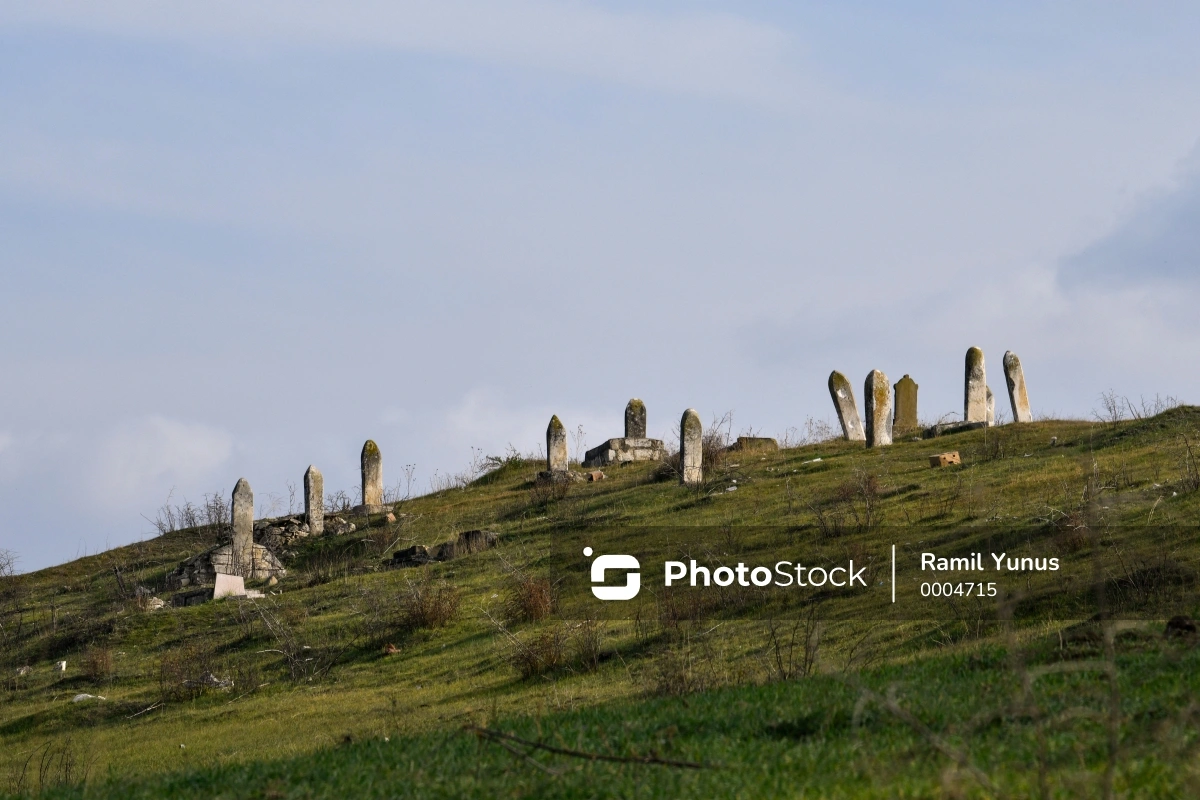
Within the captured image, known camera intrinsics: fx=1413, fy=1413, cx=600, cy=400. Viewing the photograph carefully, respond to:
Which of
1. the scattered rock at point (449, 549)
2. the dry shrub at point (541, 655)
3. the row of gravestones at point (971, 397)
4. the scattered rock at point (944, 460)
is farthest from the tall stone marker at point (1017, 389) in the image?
the dry shrub at point (541, 655)

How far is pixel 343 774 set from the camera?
28.0 ft

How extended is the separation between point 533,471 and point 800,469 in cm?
1110

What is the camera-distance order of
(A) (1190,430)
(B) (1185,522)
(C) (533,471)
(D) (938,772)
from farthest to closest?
(C) (533,471)
(A) (1190,430)
(B) (1185,522)
(D) (938,772)

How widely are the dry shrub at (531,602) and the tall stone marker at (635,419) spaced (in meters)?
17.4

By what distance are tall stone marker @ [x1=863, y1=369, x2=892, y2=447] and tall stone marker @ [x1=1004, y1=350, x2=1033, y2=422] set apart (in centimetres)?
388

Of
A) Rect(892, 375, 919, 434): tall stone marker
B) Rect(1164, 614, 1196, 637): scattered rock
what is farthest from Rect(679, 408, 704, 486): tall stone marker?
Rect(1164, 614, 1196, 637): scattered rock

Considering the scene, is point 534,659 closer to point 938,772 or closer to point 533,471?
point 938,772

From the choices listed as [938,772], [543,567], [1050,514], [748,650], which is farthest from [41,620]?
[938,772]

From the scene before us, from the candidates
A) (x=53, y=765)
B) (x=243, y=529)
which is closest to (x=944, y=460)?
(x=243, y=529)

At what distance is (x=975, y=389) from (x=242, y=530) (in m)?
17.5

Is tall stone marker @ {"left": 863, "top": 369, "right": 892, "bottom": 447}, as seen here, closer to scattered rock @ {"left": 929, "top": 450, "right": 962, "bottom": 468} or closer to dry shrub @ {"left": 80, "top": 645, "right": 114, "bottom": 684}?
scattered rock @ {"left": 929, "top": 450, "right": 962, "bottom": 468}

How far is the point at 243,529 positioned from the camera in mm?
29672

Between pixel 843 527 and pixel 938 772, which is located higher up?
pixel 843 527

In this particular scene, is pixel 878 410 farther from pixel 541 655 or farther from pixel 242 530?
pixel 541 655
